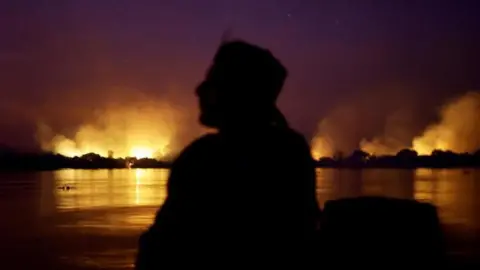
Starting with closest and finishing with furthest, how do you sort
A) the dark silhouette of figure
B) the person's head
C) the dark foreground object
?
the dark silhouette of figure, the person's head, the dark foreground object

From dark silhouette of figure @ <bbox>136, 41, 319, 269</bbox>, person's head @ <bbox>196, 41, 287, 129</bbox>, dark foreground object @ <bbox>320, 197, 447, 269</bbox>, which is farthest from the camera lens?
dark foreground object @ <bbox>320, 197, 447, 269</bbox>

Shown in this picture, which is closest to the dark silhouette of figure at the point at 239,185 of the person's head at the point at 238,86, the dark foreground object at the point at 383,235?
the person's head at the point at 238,86

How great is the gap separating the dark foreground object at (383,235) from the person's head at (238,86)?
739mm

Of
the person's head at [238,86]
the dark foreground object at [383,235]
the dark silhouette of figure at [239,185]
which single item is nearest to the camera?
the dark silhouette of figure at [239,185]

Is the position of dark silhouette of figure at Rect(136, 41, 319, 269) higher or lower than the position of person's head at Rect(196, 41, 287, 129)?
lower

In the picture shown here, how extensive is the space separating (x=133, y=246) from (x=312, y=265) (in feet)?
90.1

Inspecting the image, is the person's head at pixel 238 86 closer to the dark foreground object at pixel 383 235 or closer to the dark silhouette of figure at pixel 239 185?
the dark silhouette of figure at pixel 239 185

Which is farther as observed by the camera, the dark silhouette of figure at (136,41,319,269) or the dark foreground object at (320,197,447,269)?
the dark foreground object at (320,197,447,269)

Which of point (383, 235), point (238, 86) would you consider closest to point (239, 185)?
point (238, 86)

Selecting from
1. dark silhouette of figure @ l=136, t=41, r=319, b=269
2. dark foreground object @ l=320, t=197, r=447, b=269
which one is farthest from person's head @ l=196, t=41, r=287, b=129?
dark foreground object @ l=320, t=197, r=447, b=269

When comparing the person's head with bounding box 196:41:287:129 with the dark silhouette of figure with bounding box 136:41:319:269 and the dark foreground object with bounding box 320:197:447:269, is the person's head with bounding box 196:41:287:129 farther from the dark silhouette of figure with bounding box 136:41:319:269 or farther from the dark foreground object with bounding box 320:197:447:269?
the dark foreground object with bounding box 320:197:447:269

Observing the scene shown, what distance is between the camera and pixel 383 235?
3.02 m

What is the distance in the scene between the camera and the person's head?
247 cm

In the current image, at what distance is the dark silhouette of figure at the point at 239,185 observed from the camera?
91.9 inches
